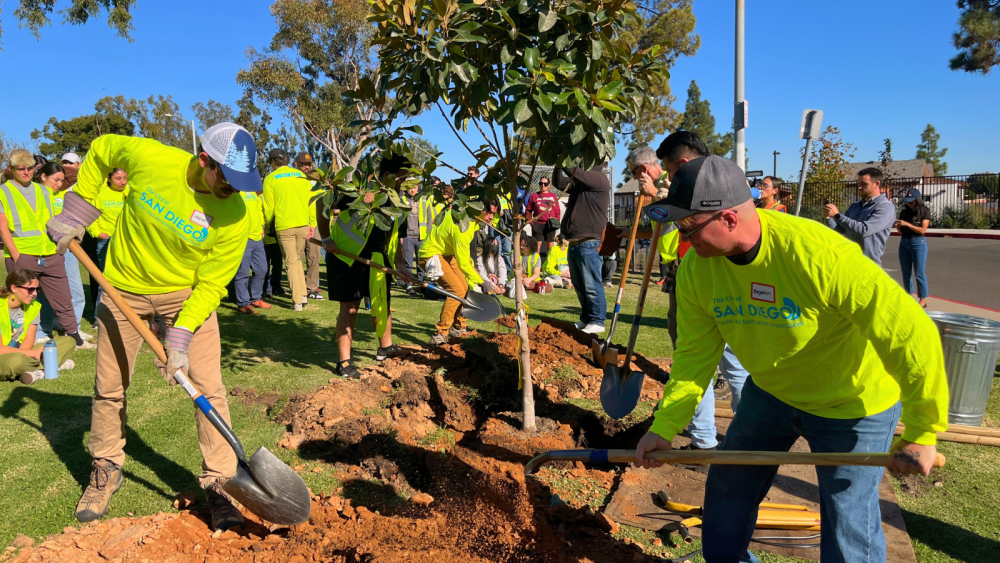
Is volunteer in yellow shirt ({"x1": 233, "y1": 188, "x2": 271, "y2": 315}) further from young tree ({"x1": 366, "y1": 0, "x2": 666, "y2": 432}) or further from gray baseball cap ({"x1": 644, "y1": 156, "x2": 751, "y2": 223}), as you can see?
gray baseball cap ({"x1": 644, "y1": 156, "x2": 751, "y2": 223})

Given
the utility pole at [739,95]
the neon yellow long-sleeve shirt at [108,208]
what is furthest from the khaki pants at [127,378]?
the utility pole at [739,95]

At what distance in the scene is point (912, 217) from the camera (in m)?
8.48

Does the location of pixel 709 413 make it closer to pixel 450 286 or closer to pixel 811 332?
pixel 811 332

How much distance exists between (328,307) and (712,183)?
8.30m

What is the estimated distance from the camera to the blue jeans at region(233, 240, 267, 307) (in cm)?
877

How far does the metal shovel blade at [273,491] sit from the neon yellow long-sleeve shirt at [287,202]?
620 centimetres

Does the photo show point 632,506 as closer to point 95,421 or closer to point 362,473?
point 362,473

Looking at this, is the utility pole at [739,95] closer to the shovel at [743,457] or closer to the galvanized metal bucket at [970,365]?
the galvanized metal bucket at [970,365]

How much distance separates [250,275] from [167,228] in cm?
628

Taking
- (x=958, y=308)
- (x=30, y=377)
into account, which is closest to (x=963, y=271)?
(x=958, y=308)

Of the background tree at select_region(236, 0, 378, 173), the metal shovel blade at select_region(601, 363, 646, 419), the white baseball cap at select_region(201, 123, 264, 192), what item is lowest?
the metal shovel blade at select_region(601, 363, 646, 419)

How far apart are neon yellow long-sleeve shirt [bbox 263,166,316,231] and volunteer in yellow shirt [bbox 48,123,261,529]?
17.6 ft

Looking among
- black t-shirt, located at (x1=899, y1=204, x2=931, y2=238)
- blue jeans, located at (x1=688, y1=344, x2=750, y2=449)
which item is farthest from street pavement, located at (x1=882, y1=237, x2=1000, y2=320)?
blue jeans, located at (x1=688, y1=344, x2=750, y2=449)

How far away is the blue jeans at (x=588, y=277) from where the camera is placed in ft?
22.7
